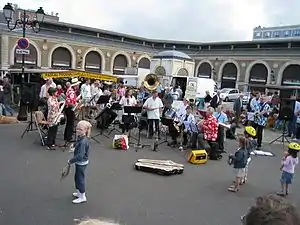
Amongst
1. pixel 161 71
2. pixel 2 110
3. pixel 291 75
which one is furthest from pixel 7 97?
pixel 291 75

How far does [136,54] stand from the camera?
56.3 metres

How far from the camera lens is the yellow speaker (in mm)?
9883

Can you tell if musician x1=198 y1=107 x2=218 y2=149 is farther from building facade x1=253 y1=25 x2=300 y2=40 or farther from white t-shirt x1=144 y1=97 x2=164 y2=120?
building facade x1=253 y1=25 x2=300 y2=40

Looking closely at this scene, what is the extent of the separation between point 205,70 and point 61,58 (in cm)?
2431

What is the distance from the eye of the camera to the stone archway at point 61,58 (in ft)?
155

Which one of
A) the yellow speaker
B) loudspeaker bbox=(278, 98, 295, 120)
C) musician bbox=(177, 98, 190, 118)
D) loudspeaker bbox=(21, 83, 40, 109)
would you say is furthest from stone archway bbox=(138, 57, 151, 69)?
the yellow speaker

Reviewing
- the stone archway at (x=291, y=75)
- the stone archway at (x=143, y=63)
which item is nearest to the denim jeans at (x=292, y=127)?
the stone archway at (x=291, y=75)

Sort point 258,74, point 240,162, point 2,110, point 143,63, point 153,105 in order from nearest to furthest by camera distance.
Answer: point 240,162 → point 153,105 → point 2,110 → point 258,74 → point 143,63

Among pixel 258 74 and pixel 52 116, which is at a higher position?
pixel 258 74

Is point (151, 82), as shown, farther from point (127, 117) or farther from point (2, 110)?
point (2, 110)

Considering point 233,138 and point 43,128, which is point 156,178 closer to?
point 43,128

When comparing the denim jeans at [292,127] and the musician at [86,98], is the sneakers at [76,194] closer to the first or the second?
the musician at [86,98]

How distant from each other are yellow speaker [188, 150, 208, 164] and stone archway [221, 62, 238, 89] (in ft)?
149

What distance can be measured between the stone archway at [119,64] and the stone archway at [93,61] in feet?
9.19
